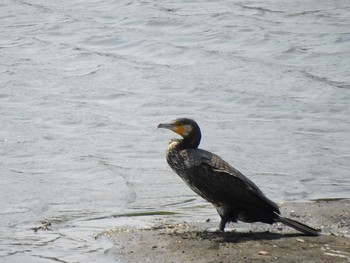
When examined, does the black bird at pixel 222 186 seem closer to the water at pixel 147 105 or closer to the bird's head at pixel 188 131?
the bird's head at pixel 188 131

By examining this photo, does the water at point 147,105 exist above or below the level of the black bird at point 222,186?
below

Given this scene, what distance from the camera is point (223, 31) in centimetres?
1703

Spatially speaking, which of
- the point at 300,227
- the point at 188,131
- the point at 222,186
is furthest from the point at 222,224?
the point at 188,131

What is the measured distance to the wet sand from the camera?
7.71m

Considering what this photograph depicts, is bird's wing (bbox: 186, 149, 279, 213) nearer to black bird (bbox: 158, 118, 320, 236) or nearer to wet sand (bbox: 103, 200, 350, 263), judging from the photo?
black bird (bbox: 158, 118, 320, 236)

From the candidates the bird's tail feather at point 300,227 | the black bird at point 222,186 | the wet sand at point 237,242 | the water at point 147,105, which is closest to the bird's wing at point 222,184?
the black bird at point 222,186

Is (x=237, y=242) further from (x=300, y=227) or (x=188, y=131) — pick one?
(x=188, y=131)

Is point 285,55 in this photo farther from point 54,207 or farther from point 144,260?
point 144,260

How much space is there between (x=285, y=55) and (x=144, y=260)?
8591mm

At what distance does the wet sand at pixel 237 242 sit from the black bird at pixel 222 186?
4.9 inches

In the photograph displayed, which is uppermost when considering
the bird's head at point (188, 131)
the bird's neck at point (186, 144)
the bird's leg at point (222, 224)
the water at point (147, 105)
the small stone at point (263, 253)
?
the bird's head at point (188, 131)

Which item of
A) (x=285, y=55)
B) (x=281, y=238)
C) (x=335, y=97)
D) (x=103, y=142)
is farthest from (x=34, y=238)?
(x=285, y=55)

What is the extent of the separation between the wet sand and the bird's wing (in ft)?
0.89

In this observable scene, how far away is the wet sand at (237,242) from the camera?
7715 mm
